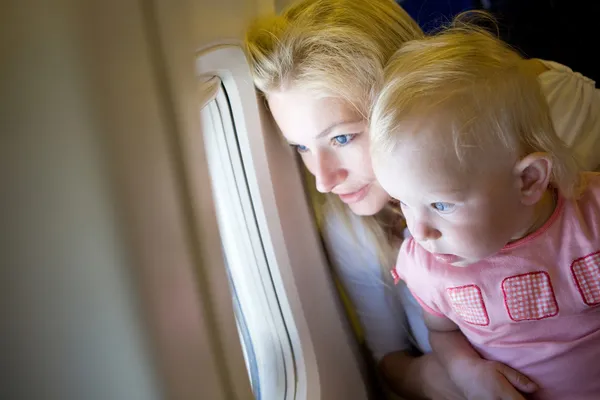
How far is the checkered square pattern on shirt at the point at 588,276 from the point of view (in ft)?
2.65

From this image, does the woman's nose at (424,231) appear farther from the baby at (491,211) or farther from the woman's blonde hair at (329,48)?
the woman's blonde hair at (329,48)

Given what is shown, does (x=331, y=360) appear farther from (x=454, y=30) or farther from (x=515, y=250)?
(x=454, y=30)

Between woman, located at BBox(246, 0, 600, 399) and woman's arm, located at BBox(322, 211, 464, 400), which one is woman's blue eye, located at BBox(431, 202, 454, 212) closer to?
woman, located at BBox(246, 0, 600, 399)

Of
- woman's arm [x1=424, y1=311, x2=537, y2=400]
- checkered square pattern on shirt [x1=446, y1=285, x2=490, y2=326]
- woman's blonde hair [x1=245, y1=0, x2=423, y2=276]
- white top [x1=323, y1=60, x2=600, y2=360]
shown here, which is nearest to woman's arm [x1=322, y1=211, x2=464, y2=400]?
white top [x1=323, y1=60, x2=600, y2=360]

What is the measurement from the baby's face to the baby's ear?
0.01 metres

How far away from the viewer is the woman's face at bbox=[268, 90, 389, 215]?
91cm

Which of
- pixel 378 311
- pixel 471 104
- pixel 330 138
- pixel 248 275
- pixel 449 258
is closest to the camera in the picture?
pixel 471 104

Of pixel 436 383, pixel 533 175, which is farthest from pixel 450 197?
pixel 436 383

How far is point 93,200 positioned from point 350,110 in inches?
20.9

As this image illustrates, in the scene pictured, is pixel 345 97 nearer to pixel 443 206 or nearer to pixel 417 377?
pixel 443 206

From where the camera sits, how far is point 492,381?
0.89m

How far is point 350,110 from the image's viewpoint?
36.0 inches

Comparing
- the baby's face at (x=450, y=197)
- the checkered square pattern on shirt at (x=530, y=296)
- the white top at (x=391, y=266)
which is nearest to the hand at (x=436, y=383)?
the white top at (x=391, y=266)

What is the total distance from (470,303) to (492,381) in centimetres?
13
